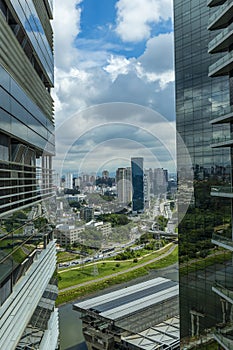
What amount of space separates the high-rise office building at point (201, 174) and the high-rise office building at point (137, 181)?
14.3 ft

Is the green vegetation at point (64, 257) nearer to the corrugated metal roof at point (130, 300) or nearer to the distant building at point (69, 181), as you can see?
the corrugated metal roof at point (130, 300)

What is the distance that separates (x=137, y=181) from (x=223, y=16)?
26.8 ft

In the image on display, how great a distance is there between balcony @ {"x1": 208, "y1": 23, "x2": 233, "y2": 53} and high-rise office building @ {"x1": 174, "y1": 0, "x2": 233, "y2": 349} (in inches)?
75.4

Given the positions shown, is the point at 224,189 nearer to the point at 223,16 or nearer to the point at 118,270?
the point at 223,16

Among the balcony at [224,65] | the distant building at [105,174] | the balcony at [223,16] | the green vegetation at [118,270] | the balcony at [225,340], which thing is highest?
the balcony at [223,16]

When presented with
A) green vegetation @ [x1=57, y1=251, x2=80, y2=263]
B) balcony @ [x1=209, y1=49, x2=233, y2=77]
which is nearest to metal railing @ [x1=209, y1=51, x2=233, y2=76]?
balcony @ [x1=209, y1=49, x2=233, y2=77]

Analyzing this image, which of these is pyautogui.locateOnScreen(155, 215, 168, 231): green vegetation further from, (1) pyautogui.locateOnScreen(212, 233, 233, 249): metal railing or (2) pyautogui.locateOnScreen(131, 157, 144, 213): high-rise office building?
(1) pyautogui.locateOnScreen(212, 233, 233, 249): metal railing

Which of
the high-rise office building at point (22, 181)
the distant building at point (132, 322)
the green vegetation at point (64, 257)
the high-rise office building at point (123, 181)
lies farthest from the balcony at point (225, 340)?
the green vegetation at point (64, 257)

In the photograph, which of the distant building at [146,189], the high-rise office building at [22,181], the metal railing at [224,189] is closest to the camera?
the high-rise office building at [22,181]

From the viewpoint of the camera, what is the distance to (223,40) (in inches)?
150

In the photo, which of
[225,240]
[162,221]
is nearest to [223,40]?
[225,240]

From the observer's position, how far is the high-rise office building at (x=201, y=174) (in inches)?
242

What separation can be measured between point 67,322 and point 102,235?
4572mm

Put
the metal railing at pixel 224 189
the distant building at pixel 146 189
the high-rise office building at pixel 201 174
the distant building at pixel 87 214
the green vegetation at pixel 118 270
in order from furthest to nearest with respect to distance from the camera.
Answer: the distant building at pixel 87 214
the green vegetation at pixel 118 270
the distant building at pixel 146 189
the high-rise office building at pixel 201 174
the metal railing at pixel 224 189
